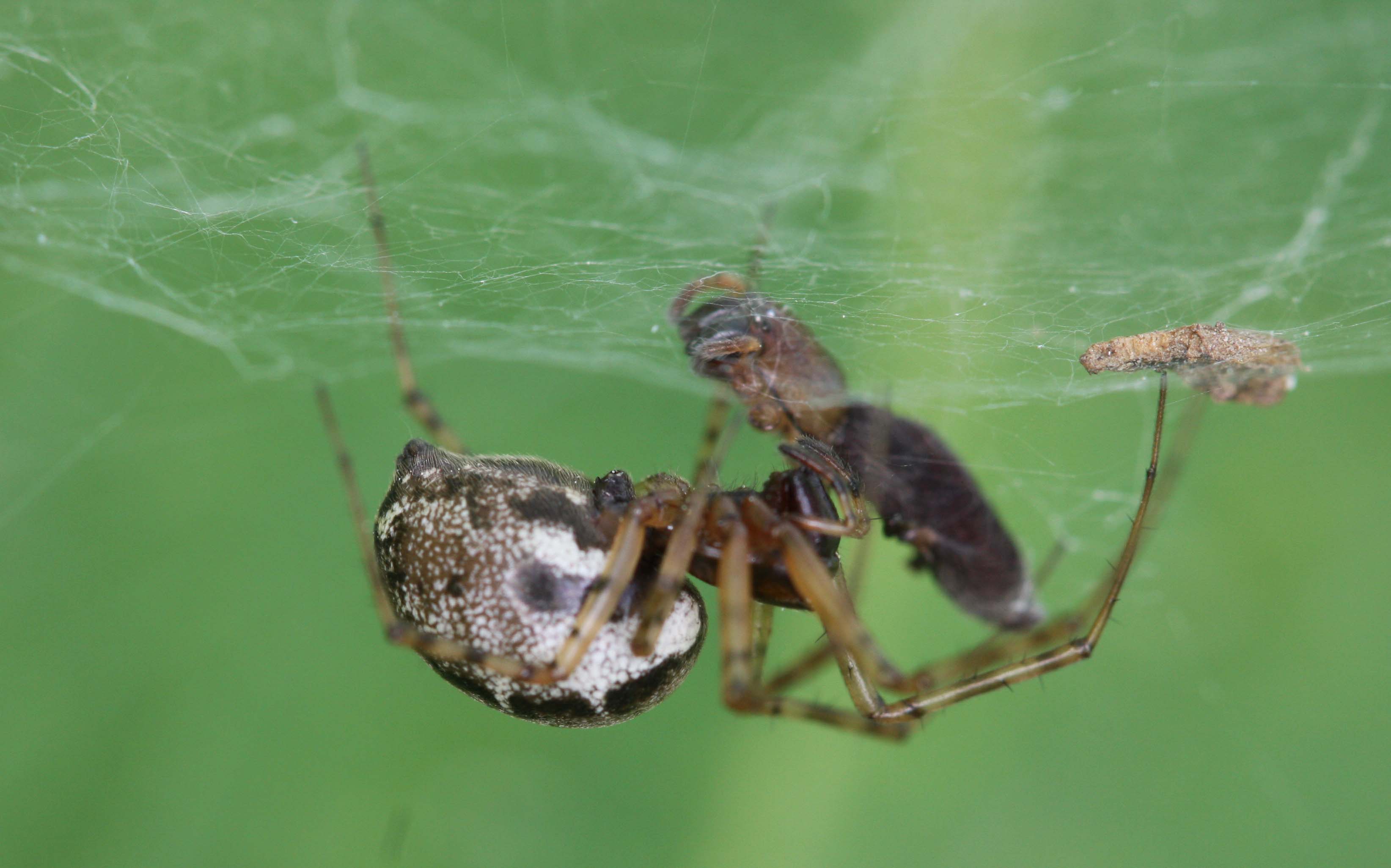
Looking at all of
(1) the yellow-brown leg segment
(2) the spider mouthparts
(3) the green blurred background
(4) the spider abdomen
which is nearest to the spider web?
(3) the green blurred background

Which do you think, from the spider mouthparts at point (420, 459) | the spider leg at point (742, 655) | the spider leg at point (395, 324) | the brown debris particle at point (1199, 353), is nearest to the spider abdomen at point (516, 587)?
the spider mouthparts at point (420, 459)

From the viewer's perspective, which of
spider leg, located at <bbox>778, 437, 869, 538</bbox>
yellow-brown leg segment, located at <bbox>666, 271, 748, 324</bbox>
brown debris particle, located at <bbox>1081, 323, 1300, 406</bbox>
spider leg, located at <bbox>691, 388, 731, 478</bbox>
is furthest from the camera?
spider leg, located at <bbox>691, 388, 731, 478</bbox>

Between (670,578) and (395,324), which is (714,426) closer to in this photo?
(670,578)

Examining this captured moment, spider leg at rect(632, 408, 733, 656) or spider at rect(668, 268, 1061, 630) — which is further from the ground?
spider at rect(668, 268, 1061, 630)

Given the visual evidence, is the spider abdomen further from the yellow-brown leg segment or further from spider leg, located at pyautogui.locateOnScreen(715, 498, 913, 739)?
the yellow-brown leg segment

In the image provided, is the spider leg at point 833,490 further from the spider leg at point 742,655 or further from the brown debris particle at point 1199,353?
the brown debris particle at point 1199,353

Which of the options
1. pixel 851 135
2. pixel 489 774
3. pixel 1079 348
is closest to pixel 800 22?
pixel 851 135

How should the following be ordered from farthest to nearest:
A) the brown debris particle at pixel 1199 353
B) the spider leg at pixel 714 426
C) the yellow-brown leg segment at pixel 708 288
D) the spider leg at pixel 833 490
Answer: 1. the spider leg at pixel 714 426
2. the yellow-brown leg segment at pixel 708 288
3. the spider leg at pixel 833 490
4. the brown debris particle at pixel 1199 353

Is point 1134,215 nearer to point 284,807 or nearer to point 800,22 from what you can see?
point 800,22
